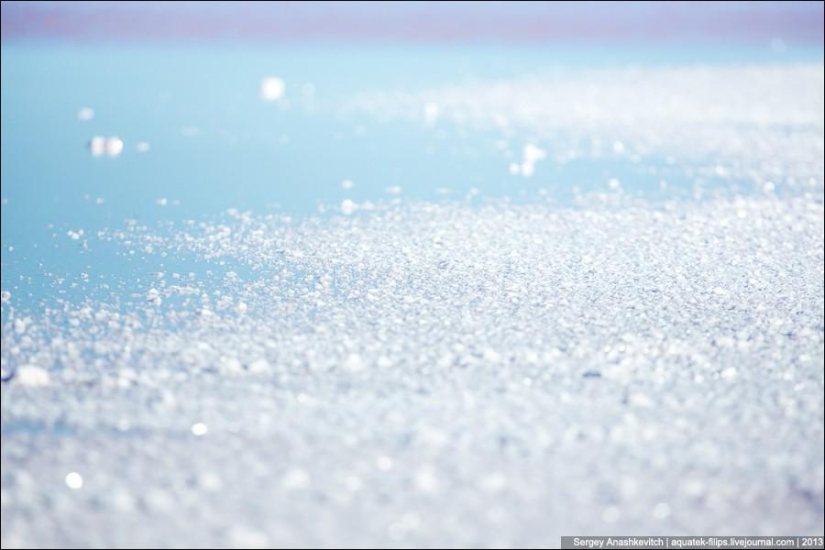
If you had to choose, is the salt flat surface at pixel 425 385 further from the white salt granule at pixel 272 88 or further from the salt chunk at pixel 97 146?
the white salt granule at pixel 272 88

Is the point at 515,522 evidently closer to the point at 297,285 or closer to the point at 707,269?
the point at 297,285

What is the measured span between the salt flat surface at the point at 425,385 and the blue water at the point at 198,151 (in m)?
0.17

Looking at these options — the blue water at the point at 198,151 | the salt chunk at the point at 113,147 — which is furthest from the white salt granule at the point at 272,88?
the salt chunk at the point at 113,147

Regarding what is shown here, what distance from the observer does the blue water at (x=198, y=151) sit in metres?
2.74

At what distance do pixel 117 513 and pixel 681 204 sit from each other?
231 cm

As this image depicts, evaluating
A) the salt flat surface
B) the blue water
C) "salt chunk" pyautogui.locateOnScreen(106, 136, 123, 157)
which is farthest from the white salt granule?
the salt flat surface

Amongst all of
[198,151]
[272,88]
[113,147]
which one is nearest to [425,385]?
[198,151]

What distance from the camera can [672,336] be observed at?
74.6 inches

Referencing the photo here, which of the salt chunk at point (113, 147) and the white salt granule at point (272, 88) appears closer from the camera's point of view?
the salt chunk at point (113, 147)

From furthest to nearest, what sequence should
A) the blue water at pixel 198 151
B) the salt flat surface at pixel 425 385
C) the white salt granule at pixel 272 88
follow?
the white salt granule at pixel 272 88 → the blue water at pixel 198 151 → the salt flat surface at pixel 425 385

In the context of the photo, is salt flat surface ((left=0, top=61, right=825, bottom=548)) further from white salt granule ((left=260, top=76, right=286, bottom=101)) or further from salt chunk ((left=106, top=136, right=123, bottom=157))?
white salt granule ((left=260, top=76, right=286, bottom=101))

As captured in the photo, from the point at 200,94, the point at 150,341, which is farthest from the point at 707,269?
the point at 200,94

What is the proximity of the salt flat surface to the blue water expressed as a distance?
0.55ft

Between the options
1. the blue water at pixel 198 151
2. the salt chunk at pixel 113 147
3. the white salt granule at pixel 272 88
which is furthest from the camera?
the white salt granule at pixel 272 88
